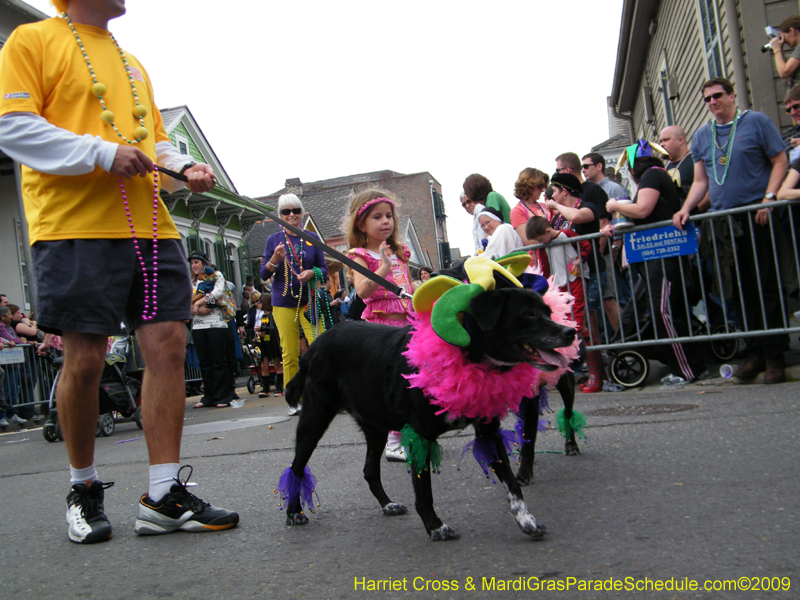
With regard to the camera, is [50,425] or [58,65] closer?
[58,65]

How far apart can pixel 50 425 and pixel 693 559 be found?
6897 millimetres

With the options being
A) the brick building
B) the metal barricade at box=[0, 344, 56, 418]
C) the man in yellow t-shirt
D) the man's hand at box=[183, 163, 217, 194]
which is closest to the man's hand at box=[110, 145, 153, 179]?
the man in yellow t-shirt

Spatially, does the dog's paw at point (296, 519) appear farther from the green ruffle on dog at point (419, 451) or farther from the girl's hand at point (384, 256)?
the girl's hand at point (384, 256)

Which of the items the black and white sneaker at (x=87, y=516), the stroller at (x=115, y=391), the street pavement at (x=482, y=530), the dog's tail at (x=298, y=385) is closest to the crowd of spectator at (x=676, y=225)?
the street pavement at (x=482, y=530)

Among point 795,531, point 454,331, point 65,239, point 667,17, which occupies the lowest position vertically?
point 795,531

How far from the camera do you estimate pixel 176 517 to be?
9.84 ft

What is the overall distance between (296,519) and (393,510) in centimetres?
42

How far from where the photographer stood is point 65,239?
294 cm

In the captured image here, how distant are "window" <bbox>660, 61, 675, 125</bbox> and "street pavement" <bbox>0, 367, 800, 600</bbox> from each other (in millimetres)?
12586

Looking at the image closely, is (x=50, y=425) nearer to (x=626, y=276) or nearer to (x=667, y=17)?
(x=626, y=276)

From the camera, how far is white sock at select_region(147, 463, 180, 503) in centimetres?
301

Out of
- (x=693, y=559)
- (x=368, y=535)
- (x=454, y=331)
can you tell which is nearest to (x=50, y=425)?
(x=368, y=535)

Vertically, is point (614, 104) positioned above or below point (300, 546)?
above

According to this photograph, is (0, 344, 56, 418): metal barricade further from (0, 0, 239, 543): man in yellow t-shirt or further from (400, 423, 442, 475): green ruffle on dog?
(400, 423, 442, 475): green ruffle on dog
